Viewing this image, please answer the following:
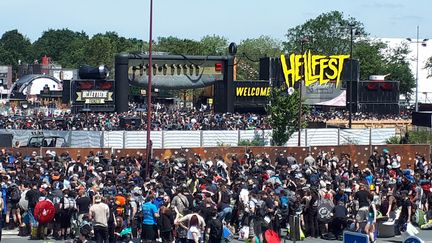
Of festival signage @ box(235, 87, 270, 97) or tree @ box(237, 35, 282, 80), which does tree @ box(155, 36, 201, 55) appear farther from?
festival signage @ box(235, 87, 270, 97)

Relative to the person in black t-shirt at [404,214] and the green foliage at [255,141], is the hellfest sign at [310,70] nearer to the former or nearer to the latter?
the green foliage at [255,141]

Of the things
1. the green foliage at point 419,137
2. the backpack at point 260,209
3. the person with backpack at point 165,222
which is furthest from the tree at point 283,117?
the person with backpack at point 165,222

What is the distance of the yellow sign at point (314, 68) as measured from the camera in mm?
65625

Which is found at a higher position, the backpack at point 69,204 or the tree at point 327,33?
the tree at point 327,33

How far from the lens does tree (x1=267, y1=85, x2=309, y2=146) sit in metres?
49.7

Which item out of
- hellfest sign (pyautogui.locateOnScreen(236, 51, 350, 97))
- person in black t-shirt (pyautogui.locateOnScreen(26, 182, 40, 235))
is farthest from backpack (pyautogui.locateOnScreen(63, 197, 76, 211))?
hellfest sign (pyautogui.locateOnScreen(236, 51, 350, 97))

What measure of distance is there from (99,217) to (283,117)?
29124 mm

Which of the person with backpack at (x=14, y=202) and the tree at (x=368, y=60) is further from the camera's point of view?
the tree at (x=368, y=60)

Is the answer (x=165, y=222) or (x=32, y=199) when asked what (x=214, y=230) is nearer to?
(x=165, y=222)

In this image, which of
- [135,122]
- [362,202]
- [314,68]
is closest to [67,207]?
[362,202]

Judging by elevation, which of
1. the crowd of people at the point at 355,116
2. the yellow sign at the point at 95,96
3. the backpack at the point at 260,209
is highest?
the yellow sign at the point at 95,96

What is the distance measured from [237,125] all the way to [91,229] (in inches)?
1407

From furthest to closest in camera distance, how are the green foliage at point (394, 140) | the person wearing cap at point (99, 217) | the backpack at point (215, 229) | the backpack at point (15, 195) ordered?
the green foliage at point (394, 140) < the backpack at point (15, 195) < the backpack at point (215, 229) < the person wearing cap at point (99, 217)

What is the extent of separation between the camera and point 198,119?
60.0m
